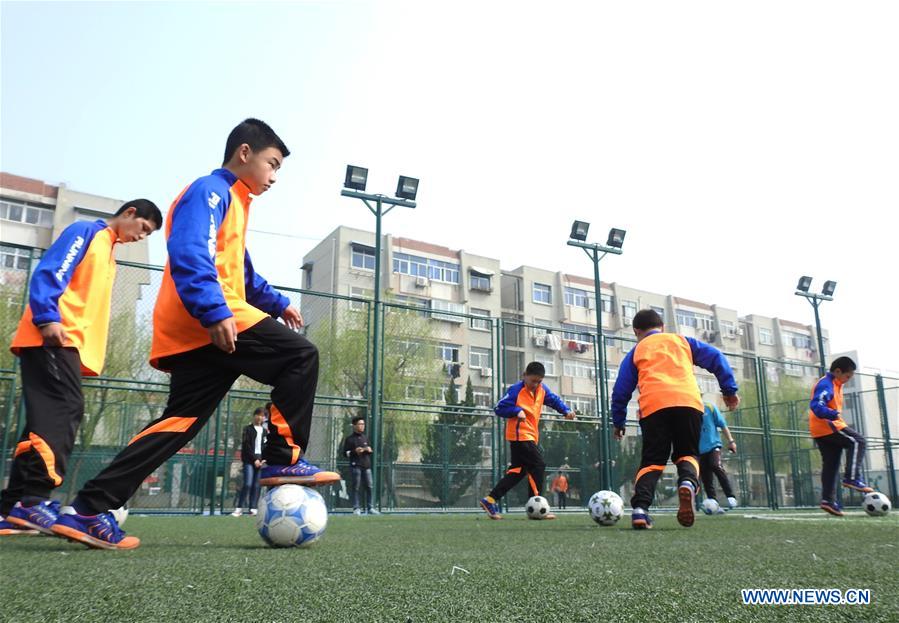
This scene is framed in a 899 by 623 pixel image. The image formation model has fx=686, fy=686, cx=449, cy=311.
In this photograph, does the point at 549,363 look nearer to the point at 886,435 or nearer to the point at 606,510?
the point at 886,435

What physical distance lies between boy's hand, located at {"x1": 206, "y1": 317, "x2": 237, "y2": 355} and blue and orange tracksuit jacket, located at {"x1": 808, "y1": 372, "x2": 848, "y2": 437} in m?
8.03

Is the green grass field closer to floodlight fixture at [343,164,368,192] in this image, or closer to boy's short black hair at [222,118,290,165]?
boy's short black hair at [222,118,290,165]

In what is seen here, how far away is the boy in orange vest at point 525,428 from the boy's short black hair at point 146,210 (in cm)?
512

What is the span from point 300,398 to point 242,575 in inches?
44.2

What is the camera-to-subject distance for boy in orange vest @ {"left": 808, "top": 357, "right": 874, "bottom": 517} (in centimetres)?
880

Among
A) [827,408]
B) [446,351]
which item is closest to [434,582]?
[827,408]

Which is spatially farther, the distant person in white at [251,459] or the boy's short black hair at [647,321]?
the distant person in white at [251,459]

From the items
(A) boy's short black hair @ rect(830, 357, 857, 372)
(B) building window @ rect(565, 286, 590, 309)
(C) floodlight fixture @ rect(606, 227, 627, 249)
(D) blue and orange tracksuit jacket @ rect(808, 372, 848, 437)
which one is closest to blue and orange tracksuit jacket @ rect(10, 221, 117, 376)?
(D) blue and orange tracksuit jacket @ rect(808, 372, 848, 437)

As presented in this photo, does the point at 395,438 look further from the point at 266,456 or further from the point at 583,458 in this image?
the point at 266,456

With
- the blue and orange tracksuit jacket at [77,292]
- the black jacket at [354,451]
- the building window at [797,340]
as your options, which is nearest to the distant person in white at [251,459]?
the black jacket at [354,451]

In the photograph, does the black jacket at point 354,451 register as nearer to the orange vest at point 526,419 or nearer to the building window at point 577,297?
the orange vest at point 526,419

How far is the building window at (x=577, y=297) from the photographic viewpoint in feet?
175

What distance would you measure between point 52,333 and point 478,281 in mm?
45894

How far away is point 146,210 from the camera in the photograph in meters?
4.18
